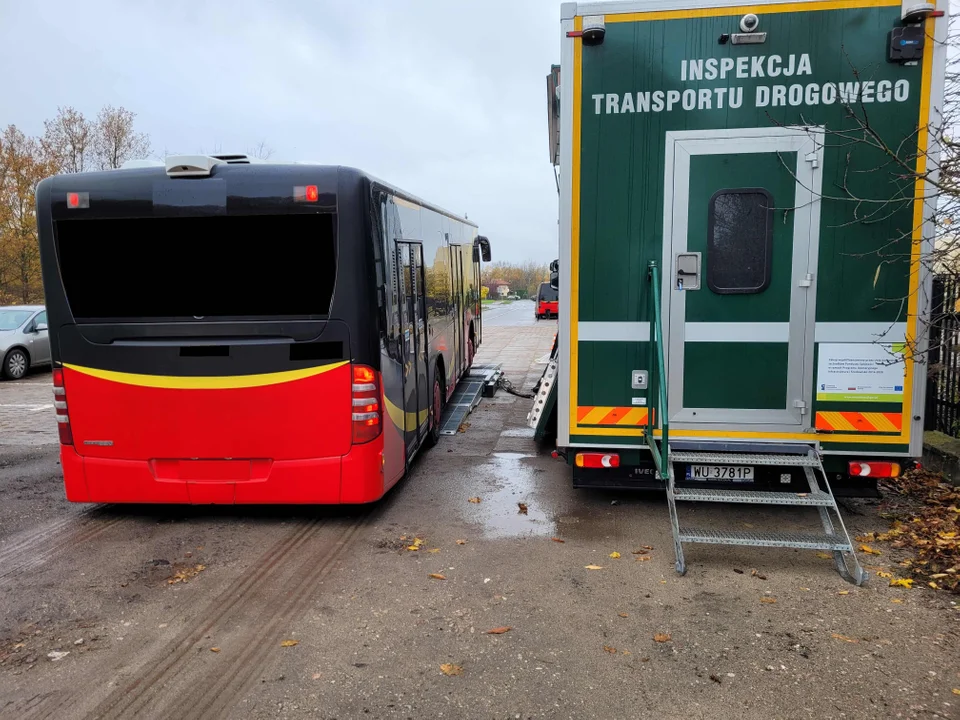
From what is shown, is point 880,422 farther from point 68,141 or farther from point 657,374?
point 68,141

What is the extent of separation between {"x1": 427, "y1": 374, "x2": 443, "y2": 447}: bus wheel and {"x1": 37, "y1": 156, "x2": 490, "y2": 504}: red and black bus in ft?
9.40

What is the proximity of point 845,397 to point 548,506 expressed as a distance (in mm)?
2484

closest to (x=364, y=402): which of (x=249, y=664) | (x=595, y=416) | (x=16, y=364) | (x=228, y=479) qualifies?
(x=228, y=479)

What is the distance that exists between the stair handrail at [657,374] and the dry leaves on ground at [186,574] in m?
3.15

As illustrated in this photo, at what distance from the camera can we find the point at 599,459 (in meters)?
5.48

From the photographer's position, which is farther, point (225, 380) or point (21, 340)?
point (21, 340)

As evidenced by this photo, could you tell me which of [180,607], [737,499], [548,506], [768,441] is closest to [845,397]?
[768,441]

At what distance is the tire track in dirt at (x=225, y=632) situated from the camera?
10.6ft

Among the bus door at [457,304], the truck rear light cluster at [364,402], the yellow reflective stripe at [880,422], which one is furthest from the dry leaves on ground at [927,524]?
the bus door at [457,304]

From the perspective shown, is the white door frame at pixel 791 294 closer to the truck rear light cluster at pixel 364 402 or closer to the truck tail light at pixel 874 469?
the truck tail light at pixel 874 469

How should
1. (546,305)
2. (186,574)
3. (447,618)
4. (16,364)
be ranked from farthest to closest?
1. (546,305)
2. (16,364)
3. (186,574)
4. (447,618)

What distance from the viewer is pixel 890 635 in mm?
3771

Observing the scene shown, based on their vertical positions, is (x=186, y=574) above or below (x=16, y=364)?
below

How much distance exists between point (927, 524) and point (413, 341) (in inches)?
179
